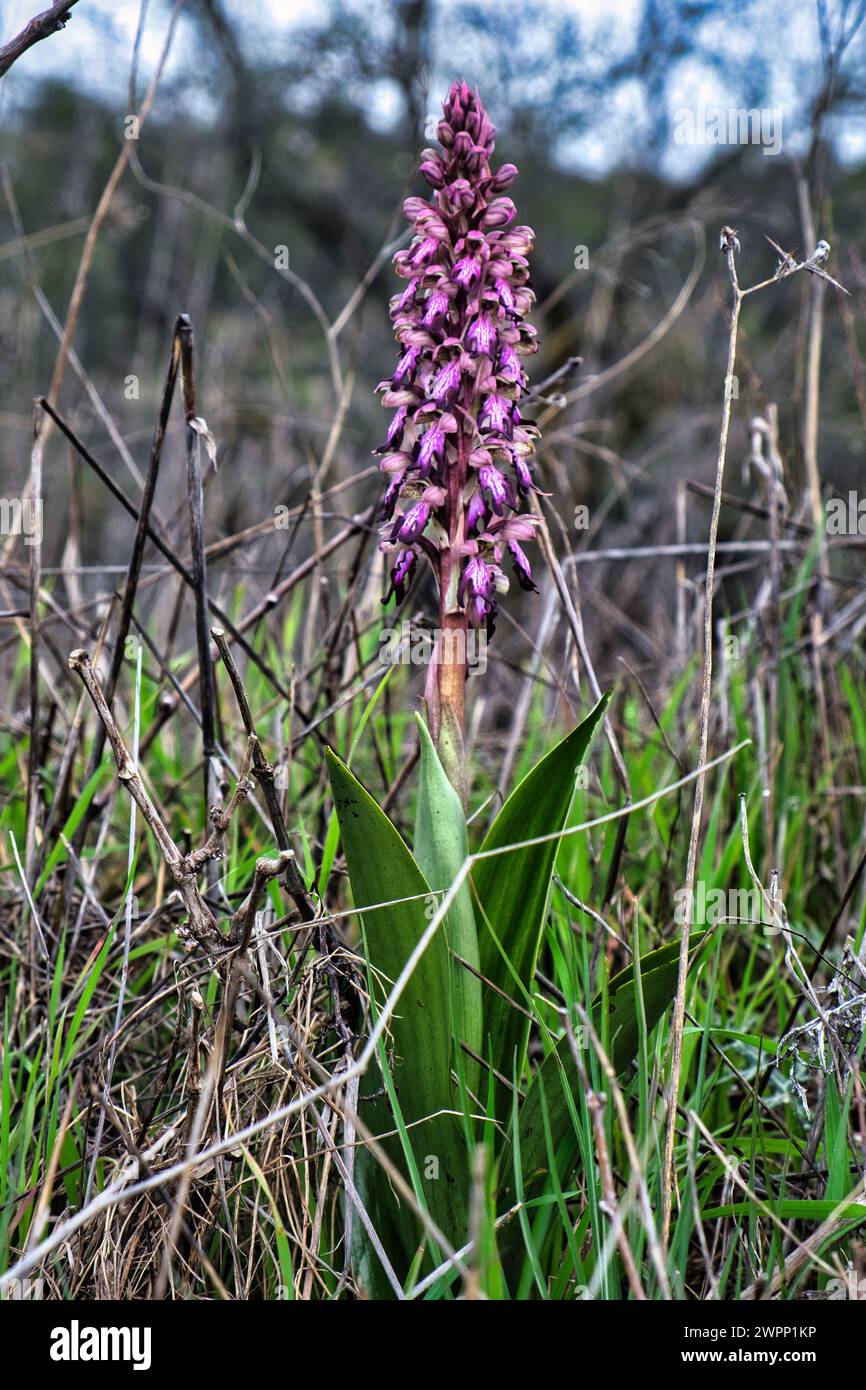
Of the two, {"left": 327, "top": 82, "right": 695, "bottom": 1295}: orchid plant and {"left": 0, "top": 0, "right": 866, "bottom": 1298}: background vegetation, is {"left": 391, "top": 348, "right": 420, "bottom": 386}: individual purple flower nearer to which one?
{"left": 327, "top": 82, "right": 695, "bottom": 1295}: orchid plant

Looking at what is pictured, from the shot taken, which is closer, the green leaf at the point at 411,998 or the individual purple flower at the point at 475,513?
the green leaf at the point at 411,998

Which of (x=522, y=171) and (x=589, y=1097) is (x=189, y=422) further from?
(x=522, y=171)

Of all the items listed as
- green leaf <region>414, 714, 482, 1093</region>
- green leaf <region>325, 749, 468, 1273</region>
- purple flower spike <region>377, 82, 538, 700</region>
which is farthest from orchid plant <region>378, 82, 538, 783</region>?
green leaf <region>325, 749, 468, 1273</region>

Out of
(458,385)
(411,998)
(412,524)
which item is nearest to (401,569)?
(412,524)

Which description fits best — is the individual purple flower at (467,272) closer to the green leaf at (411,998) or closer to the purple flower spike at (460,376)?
the purple flower spike at (460,376)

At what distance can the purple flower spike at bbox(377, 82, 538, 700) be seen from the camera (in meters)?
1.52

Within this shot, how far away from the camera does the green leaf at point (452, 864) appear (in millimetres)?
1440

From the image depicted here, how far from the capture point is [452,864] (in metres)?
1.47

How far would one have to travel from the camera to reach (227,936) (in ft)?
4.99

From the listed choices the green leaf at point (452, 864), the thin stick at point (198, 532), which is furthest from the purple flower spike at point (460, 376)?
the thin stick at point (198, 532)

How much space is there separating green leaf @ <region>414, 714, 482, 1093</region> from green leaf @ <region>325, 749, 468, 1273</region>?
45 mm

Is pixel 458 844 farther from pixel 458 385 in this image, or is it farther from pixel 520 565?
pixel 458 385

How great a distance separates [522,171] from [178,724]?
8.61 m

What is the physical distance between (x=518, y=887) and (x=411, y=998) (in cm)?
23
